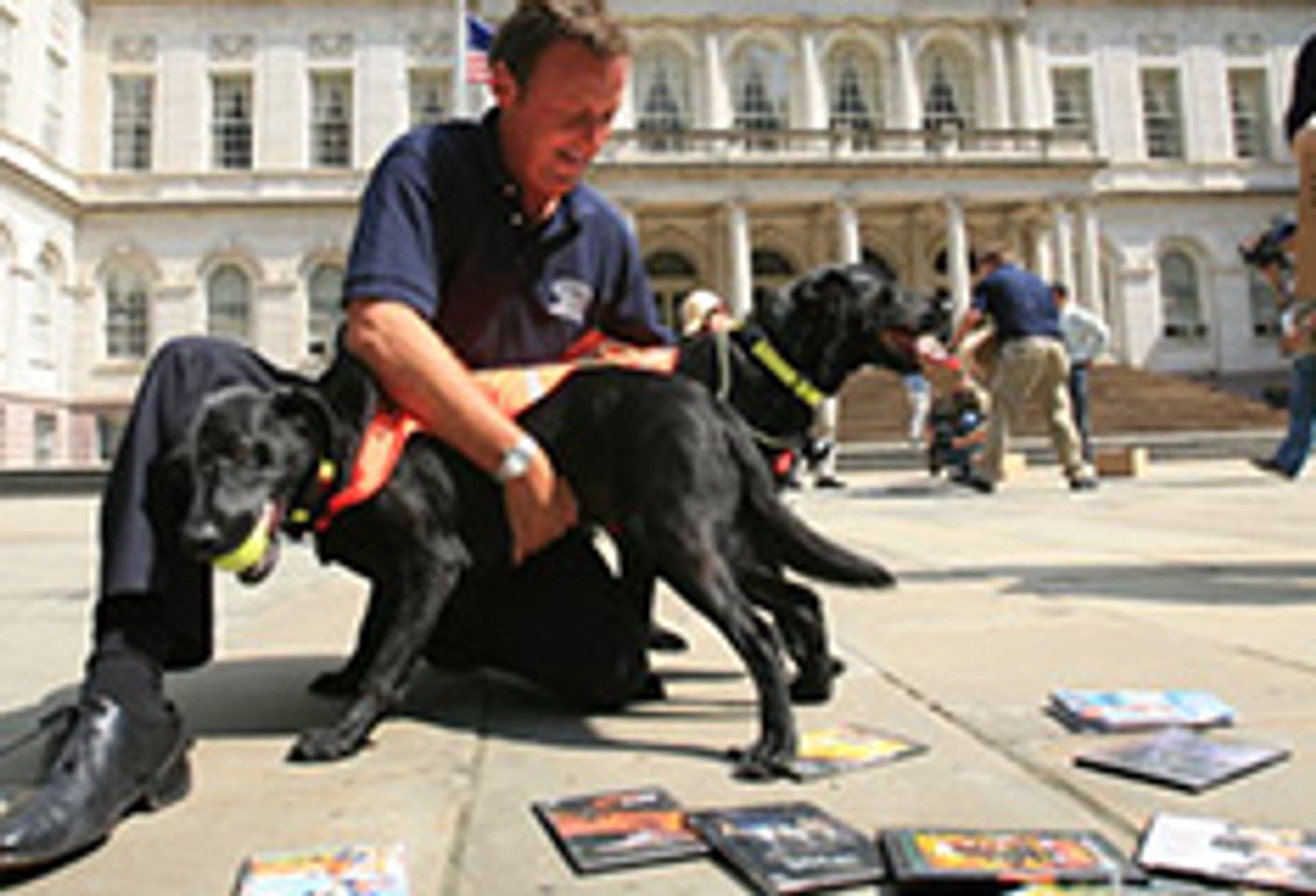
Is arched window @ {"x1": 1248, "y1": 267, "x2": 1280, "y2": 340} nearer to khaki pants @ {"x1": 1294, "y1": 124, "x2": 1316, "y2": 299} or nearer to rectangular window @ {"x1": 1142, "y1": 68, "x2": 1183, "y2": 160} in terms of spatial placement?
rectangular window @ {"x1": 1142, "y1": 68, "x2": 1183, "y2": 160}

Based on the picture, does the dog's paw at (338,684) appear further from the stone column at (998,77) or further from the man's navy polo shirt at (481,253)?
the stone column at (998,77)

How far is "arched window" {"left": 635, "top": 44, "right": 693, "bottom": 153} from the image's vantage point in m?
25.8

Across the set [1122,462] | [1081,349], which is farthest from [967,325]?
[1122,462]

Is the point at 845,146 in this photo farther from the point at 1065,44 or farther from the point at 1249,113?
the point at 1249,113

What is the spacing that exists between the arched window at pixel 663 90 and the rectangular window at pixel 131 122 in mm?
12925

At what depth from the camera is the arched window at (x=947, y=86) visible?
1054 inches

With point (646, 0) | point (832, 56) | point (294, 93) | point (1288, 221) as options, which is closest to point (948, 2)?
point (832, 56)

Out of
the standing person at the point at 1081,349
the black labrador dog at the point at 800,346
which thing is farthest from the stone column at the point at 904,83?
the black labrador dog at the point at 800,346

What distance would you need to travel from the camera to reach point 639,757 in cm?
166

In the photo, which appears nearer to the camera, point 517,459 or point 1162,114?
point 517,459

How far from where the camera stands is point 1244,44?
27641 mm

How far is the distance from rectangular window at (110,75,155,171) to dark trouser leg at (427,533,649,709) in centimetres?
2708

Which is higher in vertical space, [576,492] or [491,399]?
[491,399]

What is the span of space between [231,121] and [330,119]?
257cm
